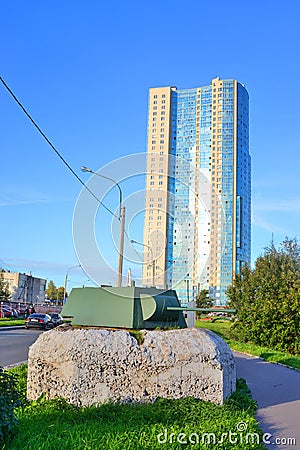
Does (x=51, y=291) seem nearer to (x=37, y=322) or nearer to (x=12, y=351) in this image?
(x=37, y=322)

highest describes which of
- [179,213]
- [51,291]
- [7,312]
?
[51,291]

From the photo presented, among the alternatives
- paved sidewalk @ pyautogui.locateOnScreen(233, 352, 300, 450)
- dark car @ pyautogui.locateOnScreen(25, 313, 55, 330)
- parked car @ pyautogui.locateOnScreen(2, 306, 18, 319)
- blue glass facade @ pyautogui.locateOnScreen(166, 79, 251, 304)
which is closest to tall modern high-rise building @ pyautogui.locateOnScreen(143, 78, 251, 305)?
blue glass facade @ pyautogui.locateOnScreen(166, 79, 251, 304)

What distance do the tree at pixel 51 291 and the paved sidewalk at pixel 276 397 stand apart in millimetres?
98390

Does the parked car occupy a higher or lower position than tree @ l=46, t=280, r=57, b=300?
lower

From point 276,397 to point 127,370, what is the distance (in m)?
3.18

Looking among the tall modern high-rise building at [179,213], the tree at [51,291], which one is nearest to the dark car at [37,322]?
the tall modern high-rise building at [179,213]

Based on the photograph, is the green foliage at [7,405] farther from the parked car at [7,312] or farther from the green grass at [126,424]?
the parked car at [7,312]

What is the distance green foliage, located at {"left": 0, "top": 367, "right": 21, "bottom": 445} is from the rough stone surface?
1.81 m

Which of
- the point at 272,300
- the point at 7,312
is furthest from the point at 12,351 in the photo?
the point at 7,312

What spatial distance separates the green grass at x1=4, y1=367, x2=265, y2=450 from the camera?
4586 millimetres

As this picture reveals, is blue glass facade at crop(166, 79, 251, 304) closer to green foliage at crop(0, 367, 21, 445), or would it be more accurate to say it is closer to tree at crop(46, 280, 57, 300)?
green foliage at crop(0, 367, 21, 445)

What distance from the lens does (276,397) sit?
8562mm

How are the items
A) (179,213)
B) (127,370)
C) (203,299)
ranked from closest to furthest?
(127,370) → (179,213) → (203,299)

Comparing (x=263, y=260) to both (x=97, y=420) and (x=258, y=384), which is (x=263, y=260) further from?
(x=97, y=420)
